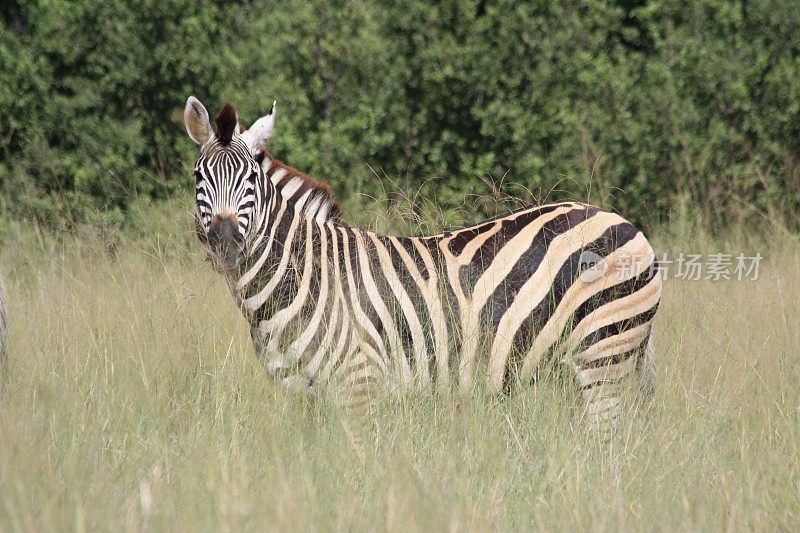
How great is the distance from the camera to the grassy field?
3.23 m

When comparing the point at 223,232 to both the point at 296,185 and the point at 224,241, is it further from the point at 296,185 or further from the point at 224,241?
the point at 296,185

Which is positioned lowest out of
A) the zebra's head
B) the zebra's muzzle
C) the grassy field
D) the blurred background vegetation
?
the grassy field

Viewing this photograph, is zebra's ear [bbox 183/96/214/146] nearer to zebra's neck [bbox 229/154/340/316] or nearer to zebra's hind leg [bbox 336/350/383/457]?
zebra's neck [bbox 229/154/340/316]

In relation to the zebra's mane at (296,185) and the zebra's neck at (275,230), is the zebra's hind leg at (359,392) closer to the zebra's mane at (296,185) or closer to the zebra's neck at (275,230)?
the zebra's neck at (275,230)

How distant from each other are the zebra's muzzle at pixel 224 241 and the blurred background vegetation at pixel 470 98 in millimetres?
4507

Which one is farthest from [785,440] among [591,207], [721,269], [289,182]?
[721,269]

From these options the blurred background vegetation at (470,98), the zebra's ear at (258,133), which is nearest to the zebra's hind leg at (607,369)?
the zebra's ear at (258,133)

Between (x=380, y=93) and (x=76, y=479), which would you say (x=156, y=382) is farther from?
(x=380, y=93)

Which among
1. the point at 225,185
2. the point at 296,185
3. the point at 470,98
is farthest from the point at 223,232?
the point at 470,98

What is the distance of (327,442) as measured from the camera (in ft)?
12.8

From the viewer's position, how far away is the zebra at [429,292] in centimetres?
417

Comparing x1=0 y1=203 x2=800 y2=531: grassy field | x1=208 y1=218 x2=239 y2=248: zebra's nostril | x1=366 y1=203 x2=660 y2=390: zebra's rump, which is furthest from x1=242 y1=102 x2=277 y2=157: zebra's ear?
x1=0 y1=203 x2=800 y2=531: grassy field

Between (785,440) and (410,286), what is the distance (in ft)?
5.43

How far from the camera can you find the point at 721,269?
7090mm
